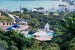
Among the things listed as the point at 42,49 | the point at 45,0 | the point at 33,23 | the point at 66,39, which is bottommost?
the point at 45,0

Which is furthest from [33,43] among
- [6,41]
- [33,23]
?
[33,23]

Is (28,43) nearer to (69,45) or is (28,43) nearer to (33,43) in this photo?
(33,43)

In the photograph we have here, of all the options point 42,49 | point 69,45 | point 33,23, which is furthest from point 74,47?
point 33,23

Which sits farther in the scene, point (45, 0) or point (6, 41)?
point (45, 0)

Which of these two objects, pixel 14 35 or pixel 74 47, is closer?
pixel 74 47

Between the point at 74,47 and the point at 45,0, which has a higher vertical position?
the point at 74,47

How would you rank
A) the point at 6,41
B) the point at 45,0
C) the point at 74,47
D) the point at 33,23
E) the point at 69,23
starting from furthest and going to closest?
the point at 45,0 < the point at 33,23 < the point at 6,41 < the point at 69,23 < the point at 74,47

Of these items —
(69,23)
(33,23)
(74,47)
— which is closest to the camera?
(74,47)

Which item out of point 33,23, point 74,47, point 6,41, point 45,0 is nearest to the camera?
point 74,47

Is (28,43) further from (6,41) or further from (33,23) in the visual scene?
(33,23)
